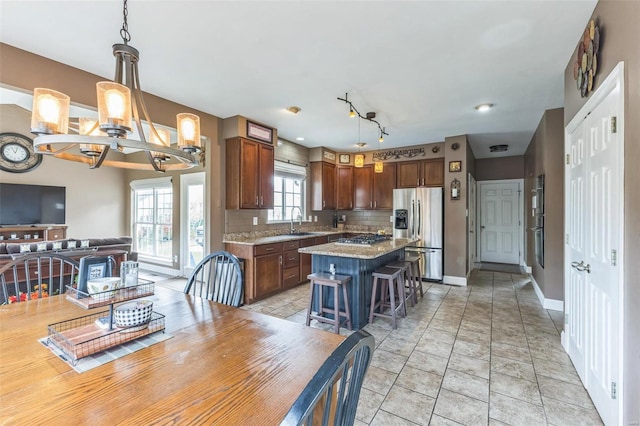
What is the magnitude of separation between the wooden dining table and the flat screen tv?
558 centimetres

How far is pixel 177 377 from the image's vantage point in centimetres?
96

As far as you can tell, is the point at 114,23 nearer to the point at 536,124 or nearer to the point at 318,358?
the point at 318,358

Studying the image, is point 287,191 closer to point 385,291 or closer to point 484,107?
point 385,291

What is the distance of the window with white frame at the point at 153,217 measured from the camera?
6059 mm

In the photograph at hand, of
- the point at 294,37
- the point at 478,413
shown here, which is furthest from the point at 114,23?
the point at 478,413

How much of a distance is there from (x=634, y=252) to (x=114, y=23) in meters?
3.47

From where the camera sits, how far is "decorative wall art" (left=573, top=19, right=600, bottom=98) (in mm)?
1898

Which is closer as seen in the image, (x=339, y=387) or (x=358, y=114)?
(x=339, y=387)

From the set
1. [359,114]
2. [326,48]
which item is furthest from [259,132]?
[326,48]

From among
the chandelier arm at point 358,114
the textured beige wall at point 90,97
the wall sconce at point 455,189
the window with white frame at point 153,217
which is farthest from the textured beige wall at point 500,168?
the window with white frame at point 153,217

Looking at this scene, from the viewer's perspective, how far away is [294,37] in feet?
7.36

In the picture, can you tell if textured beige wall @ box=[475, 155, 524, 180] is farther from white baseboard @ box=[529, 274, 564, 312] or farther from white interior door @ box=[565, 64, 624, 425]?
white interior door @ box=[565, 64, 624, 425]

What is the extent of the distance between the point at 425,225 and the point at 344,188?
1931 mm

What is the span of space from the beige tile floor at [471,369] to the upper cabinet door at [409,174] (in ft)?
8.23
